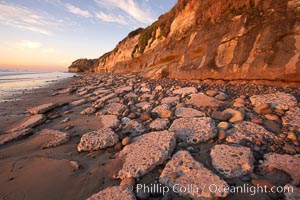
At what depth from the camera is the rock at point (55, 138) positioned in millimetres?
2763

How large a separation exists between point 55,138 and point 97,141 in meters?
0.97

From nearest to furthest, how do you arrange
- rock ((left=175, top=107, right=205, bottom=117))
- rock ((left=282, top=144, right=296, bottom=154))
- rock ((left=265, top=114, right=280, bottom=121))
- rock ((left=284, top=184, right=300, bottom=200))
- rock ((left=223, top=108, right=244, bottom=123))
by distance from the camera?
1. rock ((left=284, top=184, right=300, bottom=200))
2. rock ((left=282, top=144, right=296, bottom=154))
3. rock ((left=265, top=114, right=280, bottom=121))
4. rock ((left=223, top=108, right=244, bottom=123))
5. rock ((left=175, top=107, right=205, bottom=117))

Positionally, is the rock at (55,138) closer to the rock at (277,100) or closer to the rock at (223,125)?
the rock at (223,125)

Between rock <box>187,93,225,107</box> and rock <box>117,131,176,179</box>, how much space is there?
1.50 metres

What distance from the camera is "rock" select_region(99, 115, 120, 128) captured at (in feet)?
10.6

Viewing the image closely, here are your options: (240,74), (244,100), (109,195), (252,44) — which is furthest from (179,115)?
(252,44)

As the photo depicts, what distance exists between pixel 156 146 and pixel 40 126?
2.89m

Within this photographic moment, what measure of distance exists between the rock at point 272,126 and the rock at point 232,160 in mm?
760

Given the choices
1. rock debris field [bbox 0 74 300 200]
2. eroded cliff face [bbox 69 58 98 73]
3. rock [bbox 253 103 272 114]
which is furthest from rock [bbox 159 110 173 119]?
eroded cliff face [bbox 69 58 98 73]

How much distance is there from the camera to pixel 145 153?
2.13 metres

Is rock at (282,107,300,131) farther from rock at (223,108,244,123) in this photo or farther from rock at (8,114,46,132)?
rock at (8,114,46,132)

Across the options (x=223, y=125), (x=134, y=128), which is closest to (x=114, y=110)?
(x=134, y=128)

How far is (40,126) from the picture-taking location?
12.2ft

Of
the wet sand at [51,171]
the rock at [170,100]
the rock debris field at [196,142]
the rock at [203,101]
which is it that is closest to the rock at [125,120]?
the rock debris field at [196,142]
